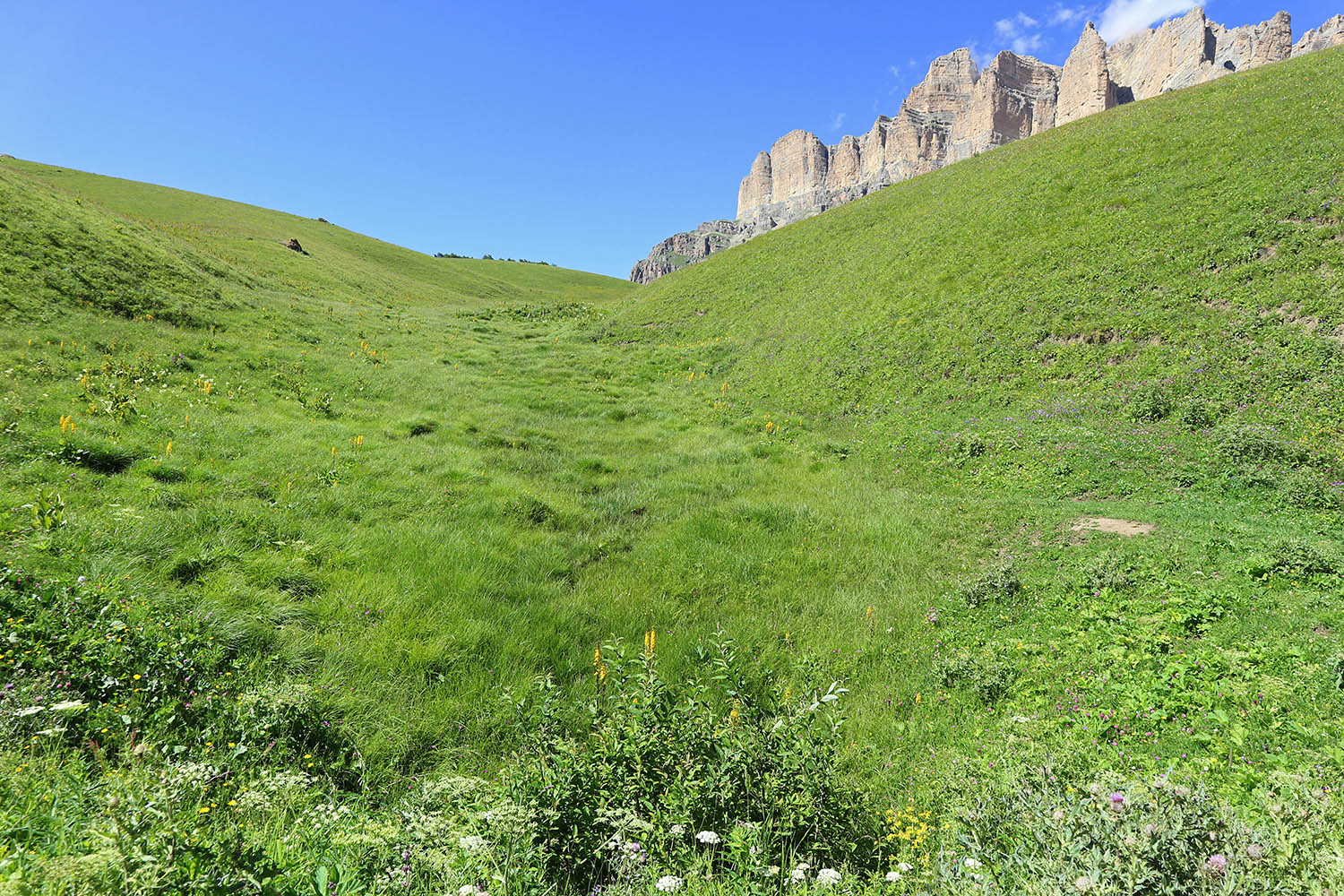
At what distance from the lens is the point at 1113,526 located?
9.05 metres

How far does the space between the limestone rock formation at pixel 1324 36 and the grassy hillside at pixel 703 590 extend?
228 m

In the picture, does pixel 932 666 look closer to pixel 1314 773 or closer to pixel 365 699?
pixel 1314 773

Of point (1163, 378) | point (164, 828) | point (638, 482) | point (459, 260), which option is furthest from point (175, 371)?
point (459, 260)

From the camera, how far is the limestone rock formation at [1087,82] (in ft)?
538

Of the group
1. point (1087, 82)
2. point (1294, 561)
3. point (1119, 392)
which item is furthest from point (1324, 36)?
point (1294, 561)

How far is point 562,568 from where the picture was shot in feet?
27.0

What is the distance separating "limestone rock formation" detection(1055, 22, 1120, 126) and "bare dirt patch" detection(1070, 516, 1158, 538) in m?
213

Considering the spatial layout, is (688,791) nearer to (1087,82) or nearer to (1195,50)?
(1087,82)

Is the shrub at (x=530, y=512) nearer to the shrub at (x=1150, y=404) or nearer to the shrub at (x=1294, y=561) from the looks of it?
the shrub at (x=1294, y=561)

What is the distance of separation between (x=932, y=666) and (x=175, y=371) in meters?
16.2

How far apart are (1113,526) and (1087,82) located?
765ft

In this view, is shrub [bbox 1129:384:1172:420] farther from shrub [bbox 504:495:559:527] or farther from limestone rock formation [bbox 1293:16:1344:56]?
limestone rock formation [bbox 1293:16:1344:56]

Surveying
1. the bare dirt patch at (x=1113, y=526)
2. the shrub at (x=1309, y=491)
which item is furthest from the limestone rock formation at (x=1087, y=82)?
the bare dirt patch at (x=1113, y=526)

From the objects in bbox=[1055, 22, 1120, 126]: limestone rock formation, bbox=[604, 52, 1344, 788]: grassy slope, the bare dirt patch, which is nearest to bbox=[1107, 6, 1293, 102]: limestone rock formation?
bbox=[1055, 22, 1120, 126]: limestone rock formation
